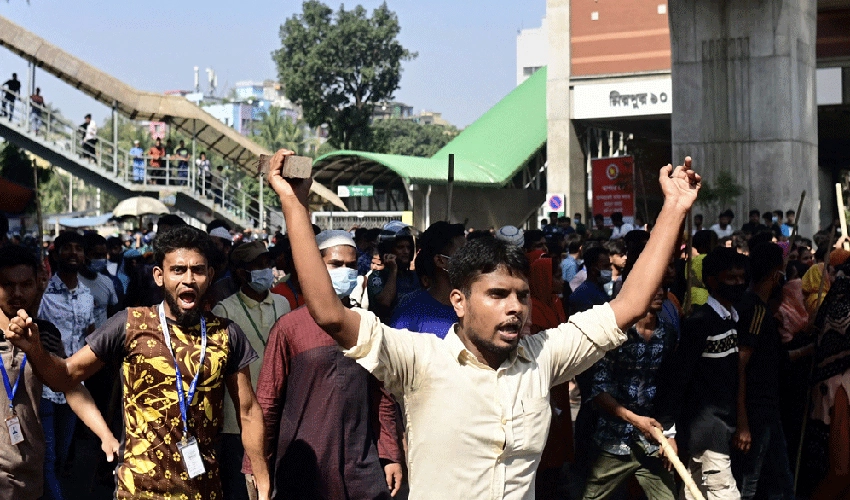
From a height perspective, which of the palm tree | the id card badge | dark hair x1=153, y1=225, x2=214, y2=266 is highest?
the palm tree

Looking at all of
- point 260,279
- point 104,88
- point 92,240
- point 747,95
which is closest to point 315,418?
point 260,279

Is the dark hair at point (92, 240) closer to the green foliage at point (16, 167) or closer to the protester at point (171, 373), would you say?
the protester at point (171, 373)

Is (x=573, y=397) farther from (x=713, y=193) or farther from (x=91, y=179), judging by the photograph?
(x=91, y=179)

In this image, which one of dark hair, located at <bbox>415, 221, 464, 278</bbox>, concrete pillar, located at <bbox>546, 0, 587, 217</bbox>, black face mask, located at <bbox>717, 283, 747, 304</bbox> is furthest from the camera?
concrete pillar, located at <bbox>546, 0, 587, 217</bbox>

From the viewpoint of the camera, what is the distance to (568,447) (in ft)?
24.4

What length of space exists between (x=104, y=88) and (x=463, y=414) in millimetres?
28630

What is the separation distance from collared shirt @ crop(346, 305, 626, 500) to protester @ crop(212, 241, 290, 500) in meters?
3.06

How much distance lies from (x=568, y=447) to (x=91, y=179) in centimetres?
2574

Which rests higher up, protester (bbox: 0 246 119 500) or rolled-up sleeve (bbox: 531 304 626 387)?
rolled-up sleeve (bbox: 531 304 626 387)

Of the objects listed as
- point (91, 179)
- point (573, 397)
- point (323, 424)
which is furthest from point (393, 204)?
point (323, 424)

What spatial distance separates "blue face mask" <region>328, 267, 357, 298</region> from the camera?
6.08 metres

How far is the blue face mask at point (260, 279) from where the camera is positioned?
704 cm

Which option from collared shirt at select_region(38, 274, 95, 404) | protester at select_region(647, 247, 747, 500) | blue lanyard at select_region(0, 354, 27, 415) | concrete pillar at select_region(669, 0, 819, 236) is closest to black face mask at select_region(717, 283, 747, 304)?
protester at select_region(647, 247, 747, 500)

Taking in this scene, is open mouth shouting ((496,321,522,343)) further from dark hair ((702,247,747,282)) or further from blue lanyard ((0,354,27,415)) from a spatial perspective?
dark hair ((702,247,747,282))
